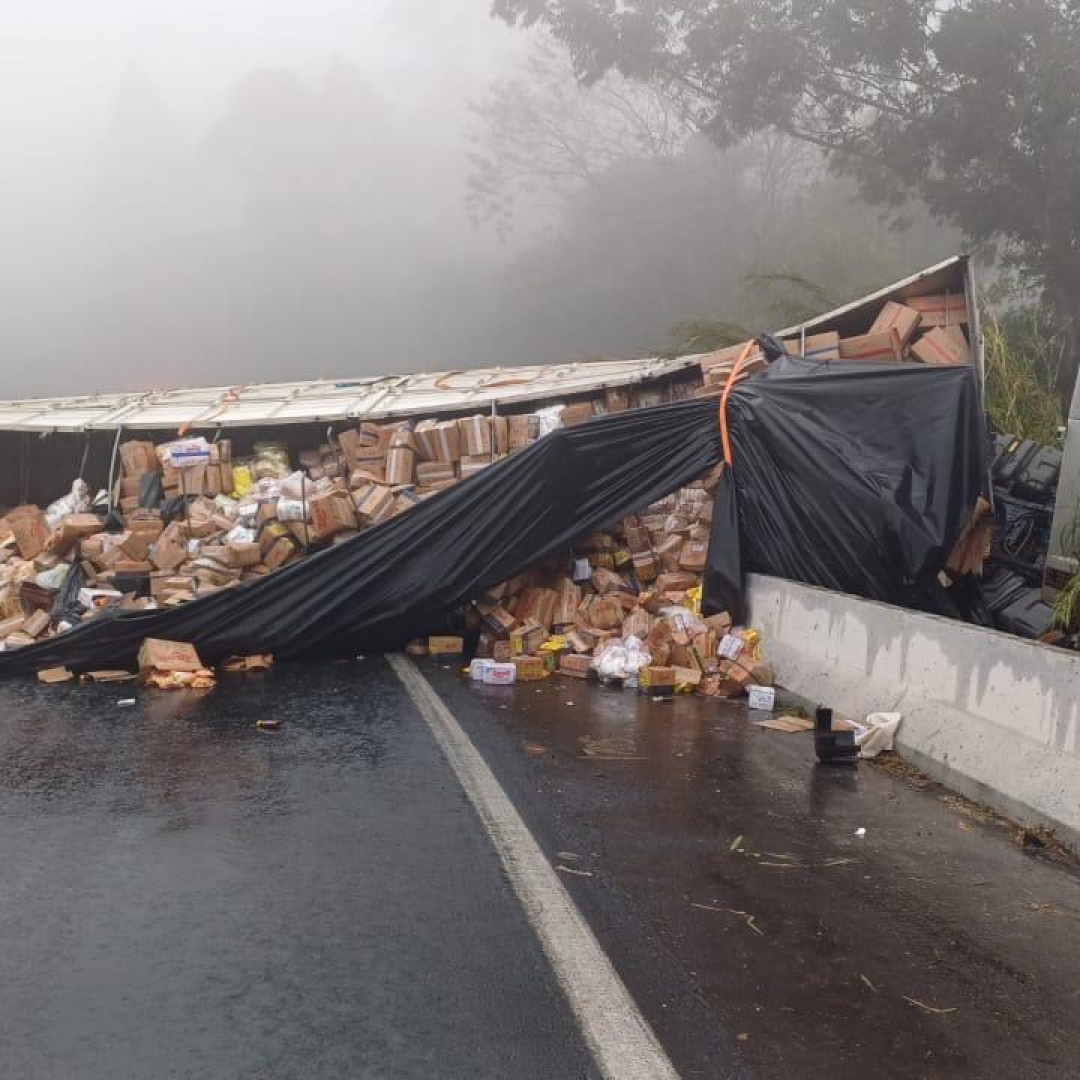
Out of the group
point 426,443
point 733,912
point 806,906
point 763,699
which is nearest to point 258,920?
point 733,912

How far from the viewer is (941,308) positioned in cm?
1196

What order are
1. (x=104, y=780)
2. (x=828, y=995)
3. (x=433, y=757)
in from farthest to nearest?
(x=433, y=757) < (x=104, y=780) < (x=828, y=995)

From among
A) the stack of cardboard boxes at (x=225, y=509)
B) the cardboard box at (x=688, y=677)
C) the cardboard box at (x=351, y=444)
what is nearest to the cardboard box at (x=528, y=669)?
the cardboard box at (x=688, y=677)

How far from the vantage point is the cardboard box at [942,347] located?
11.4 meters

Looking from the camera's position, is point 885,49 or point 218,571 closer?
point 218,571

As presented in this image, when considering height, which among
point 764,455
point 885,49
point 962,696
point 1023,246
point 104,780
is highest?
point 885,49

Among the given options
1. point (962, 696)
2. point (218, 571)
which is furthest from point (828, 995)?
point (218, 571)

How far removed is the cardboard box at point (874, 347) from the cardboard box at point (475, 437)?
381 cm

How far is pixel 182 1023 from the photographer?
3334 mm

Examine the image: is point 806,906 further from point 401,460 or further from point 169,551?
point 169,551

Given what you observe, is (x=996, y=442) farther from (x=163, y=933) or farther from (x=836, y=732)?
(x=163, y=933)

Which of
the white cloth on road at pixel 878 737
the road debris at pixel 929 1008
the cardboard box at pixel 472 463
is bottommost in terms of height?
the road debris at pixel 929 1008

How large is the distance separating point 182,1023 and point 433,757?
3.36m

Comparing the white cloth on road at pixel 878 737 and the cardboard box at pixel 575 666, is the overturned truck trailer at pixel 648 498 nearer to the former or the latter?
the cardboard box at pixel 575 666
